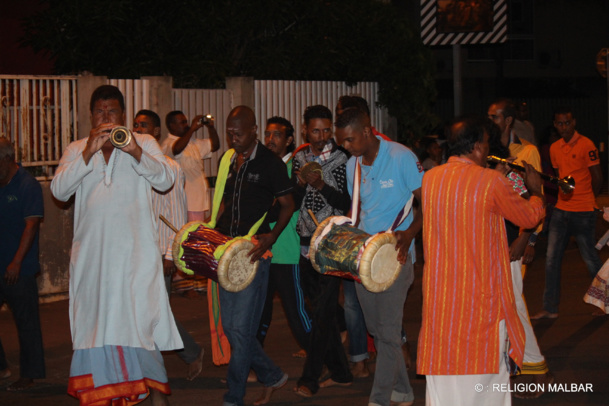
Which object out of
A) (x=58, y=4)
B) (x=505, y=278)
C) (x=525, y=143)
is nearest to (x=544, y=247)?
(x=525, y=143)

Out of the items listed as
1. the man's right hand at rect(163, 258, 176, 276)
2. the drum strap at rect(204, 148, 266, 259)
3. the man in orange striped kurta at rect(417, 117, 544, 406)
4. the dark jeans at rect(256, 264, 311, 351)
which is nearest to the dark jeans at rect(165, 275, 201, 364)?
the man's right hand at rect(163, 258, 176, 276)

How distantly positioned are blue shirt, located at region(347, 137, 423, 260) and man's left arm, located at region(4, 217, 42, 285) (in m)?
2.80

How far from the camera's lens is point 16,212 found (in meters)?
7.15

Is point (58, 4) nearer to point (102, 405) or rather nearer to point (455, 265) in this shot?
point (102, 405)

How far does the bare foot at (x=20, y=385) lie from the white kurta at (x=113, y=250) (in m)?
1.63

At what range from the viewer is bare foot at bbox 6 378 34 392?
7039 mm

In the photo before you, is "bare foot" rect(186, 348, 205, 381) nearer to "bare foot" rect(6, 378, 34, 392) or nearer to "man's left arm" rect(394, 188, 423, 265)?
"bare foot" rect(6, 378, 34, 392)

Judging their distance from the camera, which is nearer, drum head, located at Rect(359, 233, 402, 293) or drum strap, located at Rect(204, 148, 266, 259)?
drum head, located at Rect(359, 233, 402, 293)

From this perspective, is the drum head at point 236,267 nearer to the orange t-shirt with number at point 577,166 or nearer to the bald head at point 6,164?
the bald head at point 6,164

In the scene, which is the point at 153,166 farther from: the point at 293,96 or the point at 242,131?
the point at 293,96

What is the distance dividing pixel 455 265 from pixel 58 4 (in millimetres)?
11070

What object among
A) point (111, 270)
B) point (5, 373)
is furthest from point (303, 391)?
point (5, 373)

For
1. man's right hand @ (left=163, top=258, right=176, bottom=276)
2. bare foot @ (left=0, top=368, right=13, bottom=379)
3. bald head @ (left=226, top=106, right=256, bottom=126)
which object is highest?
bald head @ (left=226, top=106, right=256, bottom=126)

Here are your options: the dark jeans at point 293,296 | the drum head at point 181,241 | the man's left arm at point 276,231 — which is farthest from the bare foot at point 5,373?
the man's left arm at point 276,231
